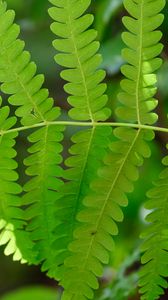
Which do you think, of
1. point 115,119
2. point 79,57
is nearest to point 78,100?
point 79,57

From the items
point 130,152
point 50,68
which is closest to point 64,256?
point 130,152

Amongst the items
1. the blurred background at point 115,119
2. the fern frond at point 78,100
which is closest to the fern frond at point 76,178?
the fern frond at point 78,100

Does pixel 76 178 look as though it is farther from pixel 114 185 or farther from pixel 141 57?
pixel 141 57

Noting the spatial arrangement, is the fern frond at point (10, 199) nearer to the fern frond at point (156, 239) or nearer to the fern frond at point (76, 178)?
the fern frond at point (76, 178)

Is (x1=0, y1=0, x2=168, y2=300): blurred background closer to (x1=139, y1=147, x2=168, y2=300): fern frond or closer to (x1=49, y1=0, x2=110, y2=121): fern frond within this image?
(x1=139, y1=147, x2=168, y2=300): fern frond

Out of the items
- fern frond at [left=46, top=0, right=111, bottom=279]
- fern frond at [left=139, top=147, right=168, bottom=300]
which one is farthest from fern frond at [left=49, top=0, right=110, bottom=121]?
fern frond at [left=139, top=147, right=168, bottom=300]
